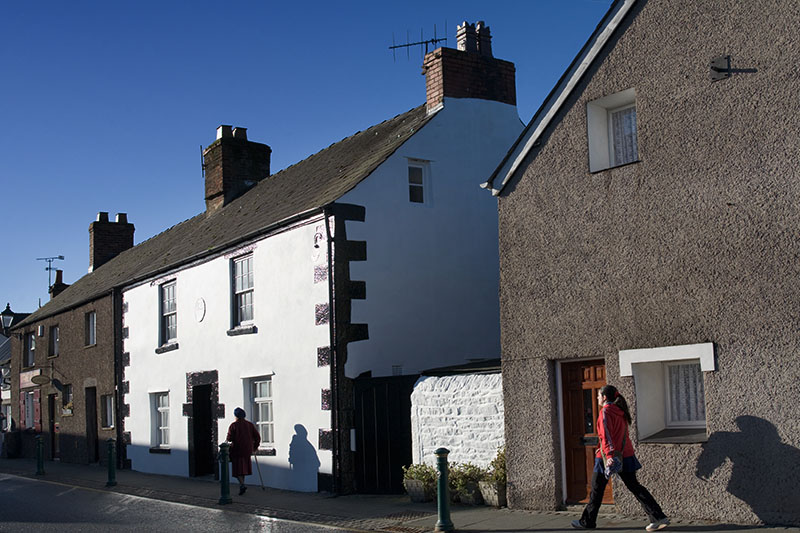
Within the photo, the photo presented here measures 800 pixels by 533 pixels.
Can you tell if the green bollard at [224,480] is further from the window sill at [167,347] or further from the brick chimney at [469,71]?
the brick chimney at [469,71]

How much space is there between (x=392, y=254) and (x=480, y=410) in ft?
→ 13.4

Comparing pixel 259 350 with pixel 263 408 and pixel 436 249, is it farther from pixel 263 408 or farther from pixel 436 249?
pixel 436 249

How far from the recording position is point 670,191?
33.0 feet

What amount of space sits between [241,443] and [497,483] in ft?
18.9

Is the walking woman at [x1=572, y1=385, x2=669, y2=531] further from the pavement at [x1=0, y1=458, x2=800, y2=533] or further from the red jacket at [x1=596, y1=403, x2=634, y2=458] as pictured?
the pavement at [x1=0, y1=458, x2=800, y2=533]

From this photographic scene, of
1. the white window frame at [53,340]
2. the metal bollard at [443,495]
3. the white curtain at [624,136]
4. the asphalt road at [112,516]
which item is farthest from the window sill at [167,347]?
the white curtain at [624,136]

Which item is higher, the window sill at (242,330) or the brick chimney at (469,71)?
the brick chimney at (469,71)

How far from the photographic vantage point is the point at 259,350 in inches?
654

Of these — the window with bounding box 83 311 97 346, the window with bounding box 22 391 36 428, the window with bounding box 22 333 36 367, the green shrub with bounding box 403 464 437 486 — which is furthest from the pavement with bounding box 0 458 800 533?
Result: the window with bounding box 22 333 36 367

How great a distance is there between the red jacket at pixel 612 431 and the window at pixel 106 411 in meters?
17.6

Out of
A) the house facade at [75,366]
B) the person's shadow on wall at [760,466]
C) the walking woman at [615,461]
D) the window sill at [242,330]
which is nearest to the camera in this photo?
the person's shadow on wall at [760,466]

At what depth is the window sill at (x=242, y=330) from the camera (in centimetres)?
1681

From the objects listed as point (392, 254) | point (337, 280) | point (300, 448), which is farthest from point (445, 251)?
point (300, 448)

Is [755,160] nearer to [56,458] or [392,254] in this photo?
[392,254]
